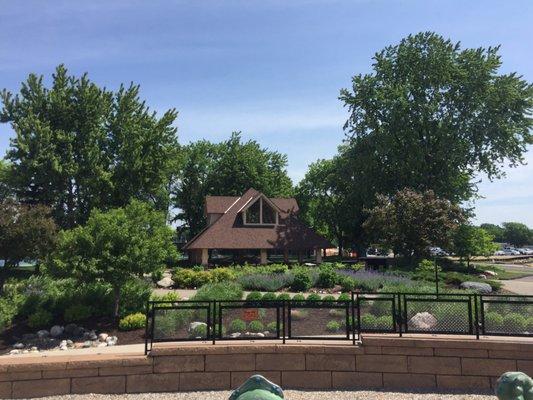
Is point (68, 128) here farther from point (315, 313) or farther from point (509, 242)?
point (509, 242)

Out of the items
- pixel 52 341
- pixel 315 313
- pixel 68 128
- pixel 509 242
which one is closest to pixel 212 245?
pixel 68 128

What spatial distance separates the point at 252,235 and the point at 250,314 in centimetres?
2784

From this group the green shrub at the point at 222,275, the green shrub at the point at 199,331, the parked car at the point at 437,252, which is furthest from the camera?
the parked car at the point at 437,252

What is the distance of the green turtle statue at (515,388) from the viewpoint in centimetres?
404

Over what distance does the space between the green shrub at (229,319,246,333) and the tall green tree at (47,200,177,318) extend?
6.85m

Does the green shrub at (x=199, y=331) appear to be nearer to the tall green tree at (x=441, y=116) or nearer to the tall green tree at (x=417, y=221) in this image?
the tall green tree at (x=417, y=221)

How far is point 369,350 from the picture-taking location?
821 centimetres

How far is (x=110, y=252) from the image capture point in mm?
15078

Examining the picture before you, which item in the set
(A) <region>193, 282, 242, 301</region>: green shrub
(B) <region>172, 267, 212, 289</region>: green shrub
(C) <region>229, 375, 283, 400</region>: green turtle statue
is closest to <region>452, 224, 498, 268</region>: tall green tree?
(B) <region>172, 267, 212, 289</region>: green shrub

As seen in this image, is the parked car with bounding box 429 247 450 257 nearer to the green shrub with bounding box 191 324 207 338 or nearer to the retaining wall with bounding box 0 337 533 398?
the retaining wall with bounding box 0 337 533 398

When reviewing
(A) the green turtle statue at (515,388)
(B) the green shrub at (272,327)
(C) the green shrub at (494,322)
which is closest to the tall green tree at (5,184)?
(B) the green shrub at (272,327)

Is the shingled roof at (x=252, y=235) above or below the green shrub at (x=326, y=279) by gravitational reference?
above

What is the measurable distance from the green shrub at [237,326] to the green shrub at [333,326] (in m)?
1.50

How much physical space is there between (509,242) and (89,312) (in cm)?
14088
